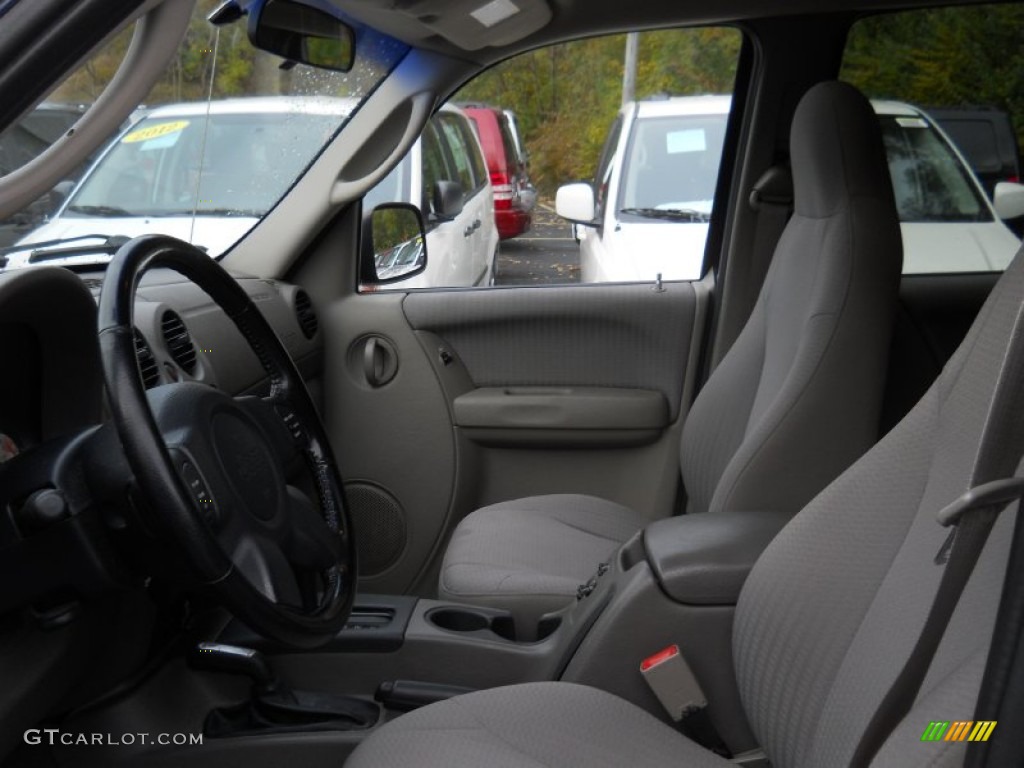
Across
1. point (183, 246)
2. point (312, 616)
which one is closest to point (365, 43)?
point (183, 246)

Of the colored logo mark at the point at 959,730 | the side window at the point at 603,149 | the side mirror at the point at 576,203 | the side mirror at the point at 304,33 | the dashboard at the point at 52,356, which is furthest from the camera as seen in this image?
the side mirror at the point at 576,203

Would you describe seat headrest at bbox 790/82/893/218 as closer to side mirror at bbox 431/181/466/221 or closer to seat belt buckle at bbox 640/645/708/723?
seat belt buckle at bbox 640/645/708/723

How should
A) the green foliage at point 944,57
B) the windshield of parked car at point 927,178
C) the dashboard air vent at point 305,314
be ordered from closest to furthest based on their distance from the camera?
the green foliage at point 944,57
the windshield of parked car at point 927,178
the dashboard air vent at point 305,314

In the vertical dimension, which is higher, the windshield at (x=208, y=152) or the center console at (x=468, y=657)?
the windshield at (x=208, y=152)

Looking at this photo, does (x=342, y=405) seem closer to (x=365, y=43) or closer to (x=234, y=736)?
(x=365, y=43)

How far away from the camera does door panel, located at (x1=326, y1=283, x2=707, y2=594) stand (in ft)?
9.41

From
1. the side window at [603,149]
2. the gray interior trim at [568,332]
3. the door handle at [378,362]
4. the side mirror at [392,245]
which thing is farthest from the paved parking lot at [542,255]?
the door handle at [378,362]

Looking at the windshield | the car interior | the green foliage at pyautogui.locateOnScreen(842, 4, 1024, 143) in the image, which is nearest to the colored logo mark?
the car interior

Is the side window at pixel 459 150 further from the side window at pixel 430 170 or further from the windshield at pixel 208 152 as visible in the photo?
the windshield at pixel 208 152

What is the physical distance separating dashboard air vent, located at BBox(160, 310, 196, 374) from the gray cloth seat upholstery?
64 centimetres

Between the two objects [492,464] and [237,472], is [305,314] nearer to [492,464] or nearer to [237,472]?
[492,464]

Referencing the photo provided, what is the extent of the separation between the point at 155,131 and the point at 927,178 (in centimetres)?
168

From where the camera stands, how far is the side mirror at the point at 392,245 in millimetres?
2955

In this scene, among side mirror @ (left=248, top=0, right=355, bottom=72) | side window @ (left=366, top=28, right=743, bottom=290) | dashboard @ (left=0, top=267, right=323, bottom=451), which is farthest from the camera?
side window @ (left=366, top=28, right=743, bottom=290)
